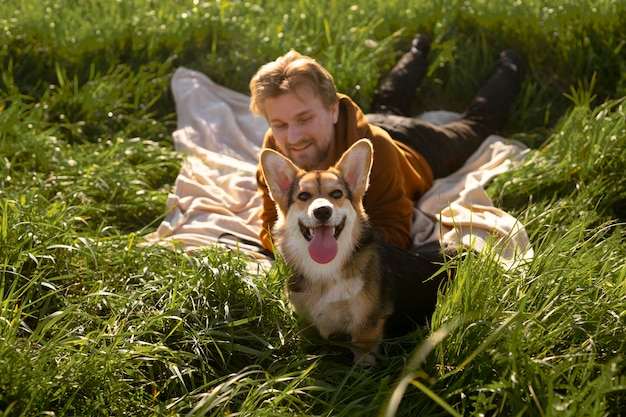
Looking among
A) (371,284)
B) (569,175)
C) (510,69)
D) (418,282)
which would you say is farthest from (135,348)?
(510,69)

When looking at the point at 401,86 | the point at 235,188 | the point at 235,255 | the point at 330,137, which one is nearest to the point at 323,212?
the point at 235,255

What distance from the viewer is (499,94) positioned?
19.2 feet

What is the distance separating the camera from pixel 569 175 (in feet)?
15.2

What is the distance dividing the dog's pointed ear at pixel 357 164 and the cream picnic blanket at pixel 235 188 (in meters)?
0.53

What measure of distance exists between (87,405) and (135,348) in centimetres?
31

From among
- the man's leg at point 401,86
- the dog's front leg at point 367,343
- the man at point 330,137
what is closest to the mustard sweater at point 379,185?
the man at point 330,137

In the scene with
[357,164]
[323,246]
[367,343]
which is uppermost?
[357,164]

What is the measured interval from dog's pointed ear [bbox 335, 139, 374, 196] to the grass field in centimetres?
68

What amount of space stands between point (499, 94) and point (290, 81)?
8.70 feet

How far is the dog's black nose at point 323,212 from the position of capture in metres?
3.07

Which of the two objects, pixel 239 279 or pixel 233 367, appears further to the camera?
pixel 239 279

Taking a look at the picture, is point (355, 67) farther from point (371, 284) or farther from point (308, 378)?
point (308, 378)

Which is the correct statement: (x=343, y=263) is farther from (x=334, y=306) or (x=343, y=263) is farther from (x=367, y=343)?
(x=367, y=343)

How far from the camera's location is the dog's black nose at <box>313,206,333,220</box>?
3068mm
